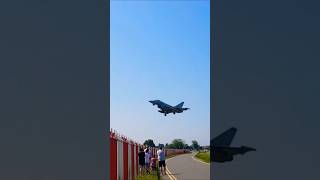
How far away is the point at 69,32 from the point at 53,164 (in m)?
2.57
